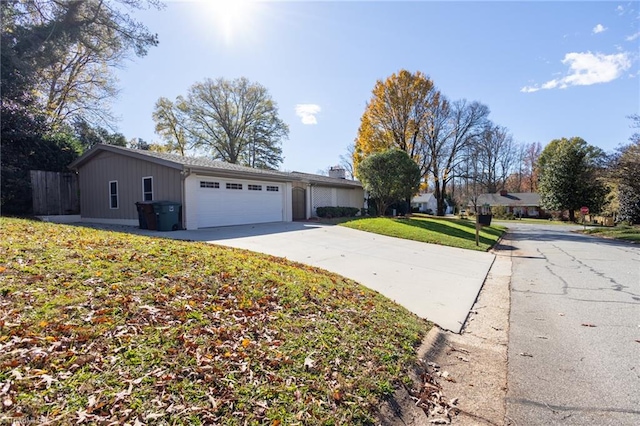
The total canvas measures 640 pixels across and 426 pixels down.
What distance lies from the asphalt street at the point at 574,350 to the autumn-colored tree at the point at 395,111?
18995mm

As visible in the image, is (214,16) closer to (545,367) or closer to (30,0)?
(30,0)

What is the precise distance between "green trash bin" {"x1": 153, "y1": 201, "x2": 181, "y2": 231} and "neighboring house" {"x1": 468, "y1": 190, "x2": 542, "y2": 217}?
4639 cm

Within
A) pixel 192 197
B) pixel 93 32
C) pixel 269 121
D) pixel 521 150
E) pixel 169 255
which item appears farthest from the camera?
pixel 521 150

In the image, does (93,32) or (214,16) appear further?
(93,32)

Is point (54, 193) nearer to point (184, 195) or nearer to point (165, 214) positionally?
point (165, 214)

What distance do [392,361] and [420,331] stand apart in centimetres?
102

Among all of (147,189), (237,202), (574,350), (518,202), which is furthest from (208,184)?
(518,202)

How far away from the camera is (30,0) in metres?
12.8

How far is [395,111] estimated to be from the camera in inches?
984

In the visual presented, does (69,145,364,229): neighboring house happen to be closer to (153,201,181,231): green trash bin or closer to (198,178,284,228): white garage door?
(198,178,284,228): white garage door

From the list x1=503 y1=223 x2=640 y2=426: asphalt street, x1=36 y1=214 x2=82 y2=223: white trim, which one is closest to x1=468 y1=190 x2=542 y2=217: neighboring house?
x1=503 y1=223 x2=640 y2=426: asphalt street

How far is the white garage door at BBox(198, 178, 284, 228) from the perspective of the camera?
13164 millimetres

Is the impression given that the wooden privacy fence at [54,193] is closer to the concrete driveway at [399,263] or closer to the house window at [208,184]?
the house window at [208,184]

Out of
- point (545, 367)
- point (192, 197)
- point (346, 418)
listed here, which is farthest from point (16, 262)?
point (192, 197)
